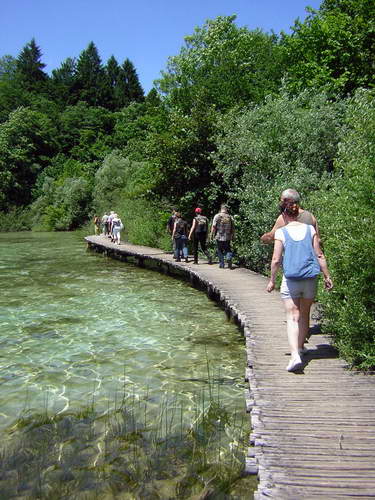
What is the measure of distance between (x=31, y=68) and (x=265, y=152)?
9820 centimetres

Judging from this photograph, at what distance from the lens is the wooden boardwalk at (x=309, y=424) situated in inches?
144

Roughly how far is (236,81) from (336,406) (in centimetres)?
3102

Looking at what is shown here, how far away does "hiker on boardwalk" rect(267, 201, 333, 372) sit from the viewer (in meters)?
5.65

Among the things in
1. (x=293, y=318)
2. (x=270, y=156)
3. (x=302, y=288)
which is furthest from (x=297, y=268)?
(x=270, y=156)

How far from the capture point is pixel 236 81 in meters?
33.2

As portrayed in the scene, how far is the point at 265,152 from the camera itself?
17375 millimetres

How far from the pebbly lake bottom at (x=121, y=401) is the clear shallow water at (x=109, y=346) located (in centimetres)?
2

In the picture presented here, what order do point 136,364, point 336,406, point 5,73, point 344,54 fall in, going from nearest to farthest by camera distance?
point 336,406 → point 136,364 → point 344,54 → point 5,73

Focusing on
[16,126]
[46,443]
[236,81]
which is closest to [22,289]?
[46,443]

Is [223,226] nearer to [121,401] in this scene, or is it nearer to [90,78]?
[121,401]

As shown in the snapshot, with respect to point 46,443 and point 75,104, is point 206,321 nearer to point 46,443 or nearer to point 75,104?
point 46,443

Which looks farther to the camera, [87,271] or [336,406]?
[87,271]

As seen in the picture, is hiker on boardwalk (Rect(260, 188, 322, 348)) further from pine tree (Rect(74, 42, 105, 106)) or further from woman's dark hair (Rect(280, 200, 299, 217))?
pine tree (Rect(74, 42, 105, 106))

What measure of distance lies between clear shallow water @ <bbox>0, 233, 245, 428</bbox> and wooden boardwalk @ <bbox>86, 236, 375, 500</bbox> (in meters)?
0.79
